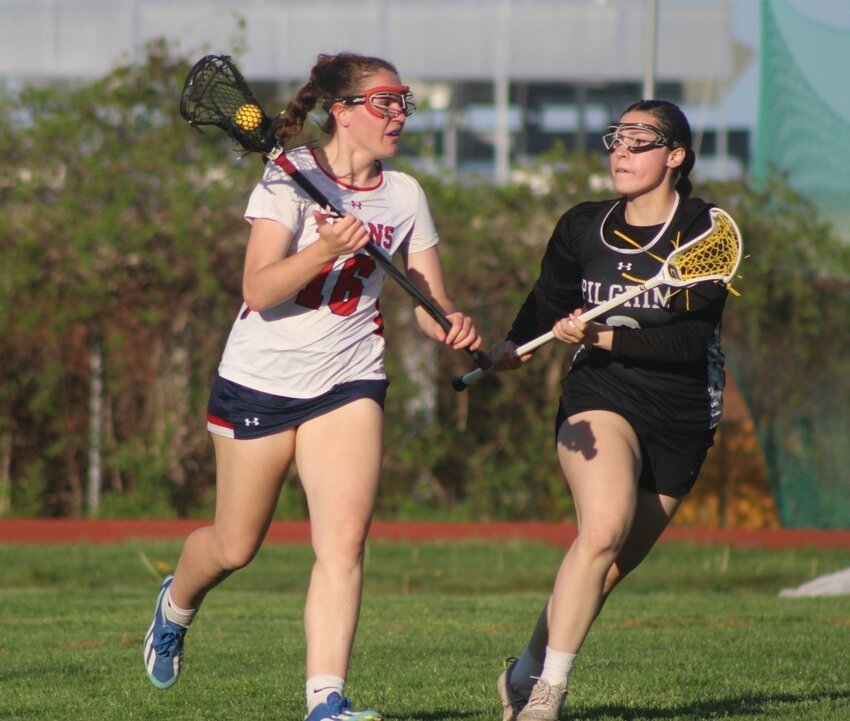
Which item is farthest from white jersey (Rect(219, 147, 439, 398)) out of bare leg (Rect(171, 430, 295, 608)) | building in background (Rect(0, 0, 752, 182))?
building in background (Rect(0, 0, 752, 182))

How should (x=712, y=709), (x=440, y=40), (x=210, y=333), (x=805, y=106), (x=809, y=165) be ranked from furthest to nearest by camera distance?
(x=440, y=40)
(x=210, y=333)
(x=809, y=165)
(x=805, y=106)
(x=712, y=709)

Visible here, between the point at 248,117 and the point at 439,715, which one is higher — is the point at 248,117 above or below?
above

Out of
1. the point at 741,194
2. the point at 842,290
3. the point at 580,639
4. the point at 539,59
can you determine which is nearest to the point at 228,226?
the point at 741,194

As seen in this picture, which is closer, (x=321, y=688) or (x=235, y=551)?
(x=321, y=688)

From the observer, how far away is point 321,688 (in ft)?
14.4

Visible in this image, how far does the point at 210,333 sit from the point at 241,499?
9.69 metres

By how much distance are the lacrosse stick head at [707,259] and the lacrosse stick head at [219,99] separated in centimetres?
150

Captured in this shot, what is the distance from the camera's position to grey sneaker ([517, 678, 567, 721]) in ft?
15.6

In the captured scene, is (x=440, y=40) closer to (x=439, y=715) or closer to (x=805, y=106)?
(x=805, y=106)

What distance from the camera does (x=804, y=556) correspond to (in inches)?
491

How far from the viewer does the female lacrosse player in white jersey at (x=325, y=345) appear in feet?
14.9

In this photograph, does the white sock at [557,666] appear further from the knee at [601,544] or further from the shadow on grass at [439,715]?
the shadow on grass at [439,715]

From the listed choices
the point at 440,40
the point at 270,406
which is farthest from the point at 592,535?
the point at 440,40

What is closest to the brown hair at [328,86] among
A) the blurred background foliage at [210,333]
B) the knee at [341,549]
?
the knee at [341,549]
